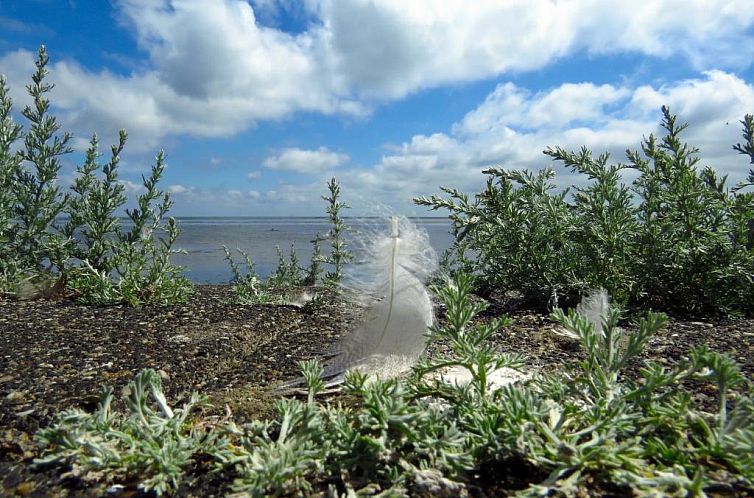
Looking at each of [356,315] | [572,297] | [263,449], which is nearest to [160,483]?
[263,449]

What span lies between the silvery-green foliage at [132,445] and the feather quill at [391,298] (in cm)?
78

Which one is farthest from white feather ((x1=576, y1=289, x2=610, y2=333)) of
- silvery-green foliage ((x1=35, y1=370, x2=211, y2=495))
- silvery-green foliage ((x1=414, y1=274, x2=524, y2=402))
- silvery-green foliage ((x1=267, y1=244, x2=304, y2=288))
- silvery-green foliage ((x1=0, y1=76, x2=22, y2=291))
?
silvery-green foliage ((x1=0, y1=76, x2=22, y2=291))

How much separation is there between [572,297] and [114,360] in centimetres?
296

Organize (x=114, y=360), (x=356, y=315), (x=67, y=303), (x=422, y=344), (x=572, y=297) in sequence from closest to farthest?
(x=422, y=344) < (x=114, y=360) < (x=356, y=315) < (x=572, y=297) < (x=67, y=303)

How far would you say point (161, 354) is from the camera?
2.77 metres

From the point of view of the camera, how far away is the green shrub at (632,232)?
348 centimetres

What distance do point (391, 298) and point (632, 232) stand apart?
6.84 ft

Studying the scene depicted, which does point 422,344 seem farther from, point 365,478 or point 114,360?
point 114,360

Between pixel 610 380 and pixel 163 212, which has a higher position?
pixel 163 212

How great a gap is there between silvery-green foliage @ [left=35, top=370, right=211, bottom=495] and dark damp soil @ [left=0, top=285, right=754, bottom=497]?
0.19 feet

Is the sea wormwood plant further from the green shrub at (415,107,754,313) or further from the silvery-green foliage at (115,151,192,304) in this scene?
the green shrub at (415,107,754,313)

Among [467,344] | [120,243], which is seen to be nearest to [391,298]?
[467,344]

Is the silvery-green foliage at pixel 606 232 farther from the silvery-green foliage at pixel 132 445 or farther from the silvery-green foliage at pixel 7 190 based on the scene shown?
the silvery-green foliage at pixel 7 190

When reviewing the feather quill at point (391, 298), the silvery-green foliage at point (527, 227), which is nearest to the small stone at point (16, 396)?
the feather quill at point (391, 298)
